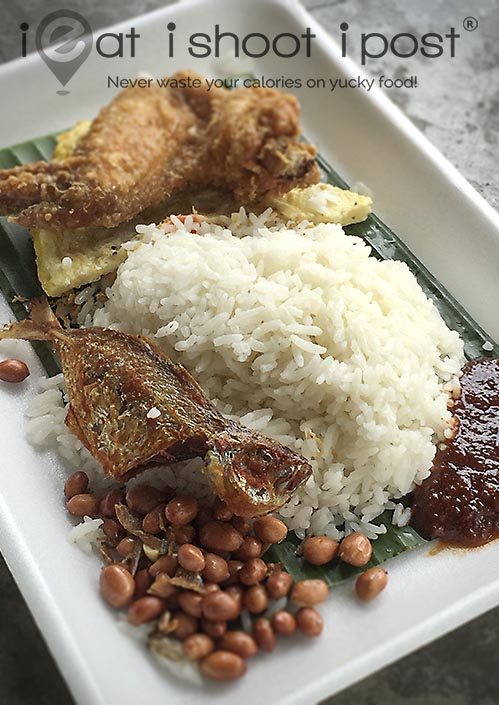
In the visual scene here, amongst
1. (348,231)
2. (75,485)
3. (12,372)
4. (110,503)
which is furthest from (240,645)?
(348,231)

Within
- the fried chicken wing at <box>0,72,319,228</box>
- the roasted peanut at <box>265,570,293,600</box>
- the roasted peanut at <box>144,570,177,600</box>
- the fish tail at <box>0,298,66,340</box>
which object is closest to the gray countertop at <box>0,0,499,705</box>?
the roasted peanut at <box>265,570,293,600</box>

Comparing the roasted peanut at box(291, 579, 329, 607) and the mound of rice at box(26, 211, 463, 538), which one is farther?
the mound of rice at box(26, 211, 463, 538)

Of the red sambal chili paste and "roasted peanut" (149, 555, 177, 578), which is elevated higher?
the red sambal chili paste

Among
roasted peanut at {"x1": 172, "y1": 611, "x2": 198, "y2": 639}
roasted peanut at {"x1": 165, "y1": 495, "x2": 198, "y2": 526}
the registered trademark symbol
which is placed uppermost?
the registered trademark symbol

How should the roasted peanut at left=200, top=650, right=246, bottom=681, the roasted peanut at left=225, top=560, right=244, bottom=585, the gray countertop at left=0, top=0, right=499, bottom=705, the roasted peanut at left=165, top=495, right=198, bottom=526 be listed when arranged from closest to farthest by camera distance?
1. the roasted peanut at left=200, top=650, right=246, bottom=681
2. the roasted peanut at left=225, top=560, right=244, bottom=585
3. the roasted peanut at left=165, top=495, right=198, bottom=526
4. the gray countertop at left=0, top=0, right=499, bottom=705

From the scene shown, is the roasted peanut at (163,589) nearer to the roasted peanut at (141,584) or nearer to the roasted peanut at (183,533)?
the roasted peanut at (141,584)

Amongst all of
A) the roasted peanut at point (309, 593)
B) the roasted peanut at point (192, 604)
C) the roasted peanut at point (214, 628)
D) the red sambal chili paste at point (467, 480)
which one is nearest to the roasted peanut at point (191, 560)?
the roasted peanut at point (192, 604)

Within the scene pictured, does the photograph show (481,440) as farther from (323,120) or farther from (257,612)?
(323,120)

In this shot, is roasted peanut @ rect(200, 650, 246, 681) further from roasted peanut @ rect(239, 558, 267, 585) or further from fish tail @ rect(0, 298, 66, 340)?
fish tail @ rect(0, 298, 66, 340)
